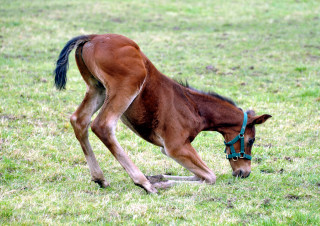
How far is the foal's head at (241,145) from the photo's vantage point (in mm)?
6043

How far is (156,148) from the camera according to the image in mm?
7242

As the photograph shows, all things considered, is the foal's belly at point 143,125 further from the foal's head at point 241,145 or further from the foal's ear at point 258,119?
the foal's ear at point 258,119

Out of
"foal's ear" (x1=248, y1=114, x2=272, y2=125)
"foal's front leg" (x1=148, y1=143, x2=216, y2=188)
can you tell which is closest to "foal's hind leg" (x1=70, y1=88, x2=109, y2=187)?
"foal's front leg" (x1=148, y1=143, x2=216, y2=188)

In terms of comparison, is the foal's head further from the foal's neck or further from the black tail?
the black tail

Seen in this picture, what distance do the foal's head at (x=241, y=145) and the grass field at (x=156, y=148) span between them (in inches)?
6.1

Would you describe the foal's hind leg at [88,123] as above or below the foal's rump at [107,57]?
below

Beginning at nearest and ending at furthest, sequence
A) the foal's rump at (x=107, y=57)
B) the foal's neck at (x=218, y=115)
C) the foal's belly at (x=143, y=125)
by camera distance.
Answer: the foal's rump at (x=107, y=57) < the foal's belly at (x=143, y=125) < the foal's neck at (x=218, y=115)

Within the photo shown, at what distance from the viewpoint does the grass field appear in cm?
475

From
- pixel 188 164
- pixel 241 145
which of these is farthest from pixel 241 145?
pixel 188 164

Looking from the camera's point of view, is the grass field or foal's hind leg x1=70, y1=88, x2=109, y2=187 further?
foal's hind leg x1=70, y1=88, x2=109, y2=187

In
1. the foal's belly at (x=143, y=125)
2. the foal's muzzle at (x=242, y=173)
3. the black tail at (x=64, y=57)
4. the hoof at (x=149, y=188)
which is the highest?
the black tail at (x=64, y=57)

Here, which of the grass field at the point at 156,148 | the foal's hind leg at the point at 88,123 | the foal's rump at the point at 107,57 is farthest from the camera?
the foal's hind leg at the point at 88,123

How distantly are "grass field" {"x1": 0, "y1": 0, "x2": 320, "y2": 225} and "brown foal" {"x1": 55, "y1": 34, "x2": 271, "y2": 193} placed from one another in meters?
0.35

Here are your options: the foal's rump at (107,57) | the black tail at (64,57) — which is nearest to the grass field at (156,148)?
the black tail at (64,57)
